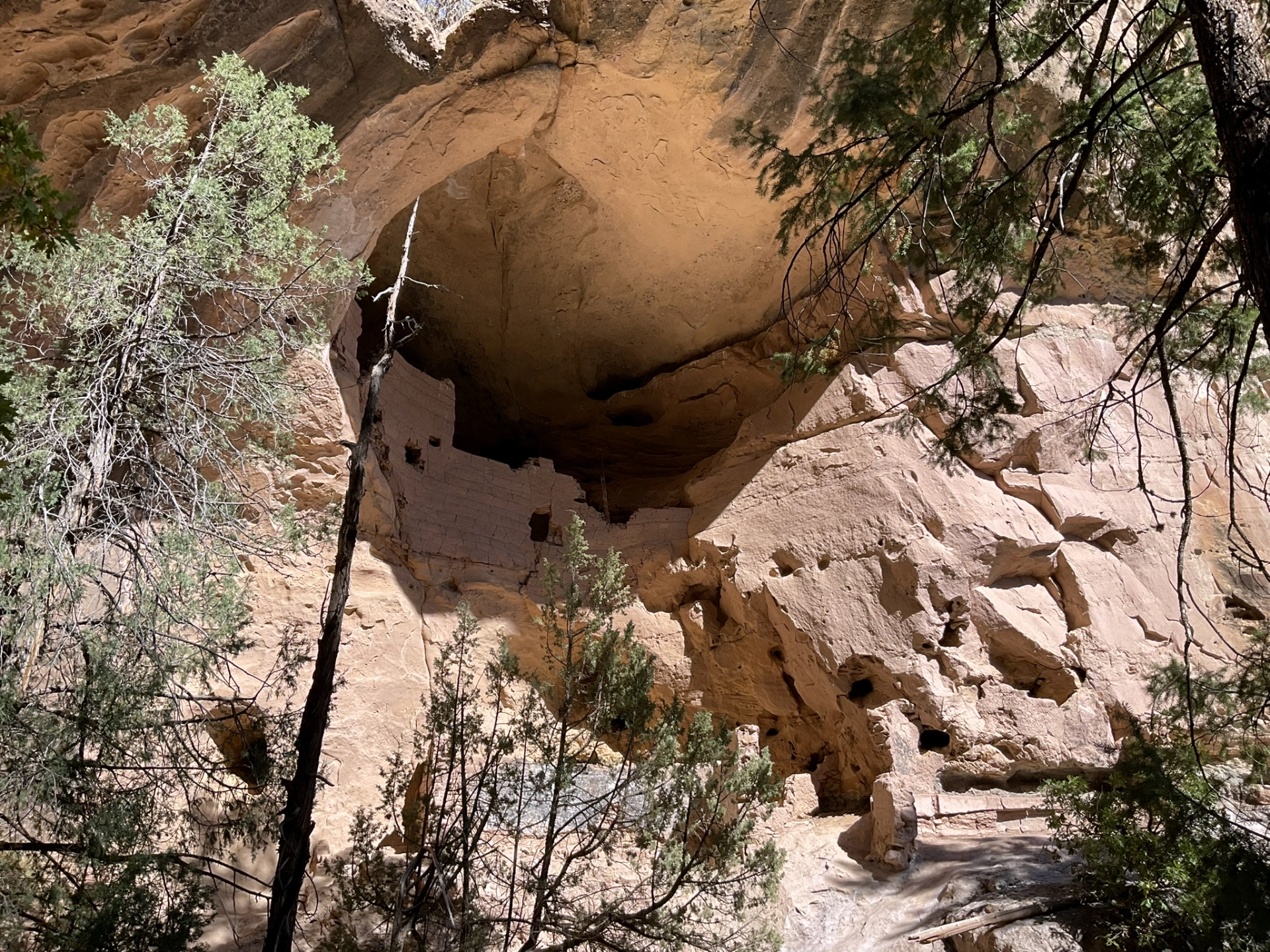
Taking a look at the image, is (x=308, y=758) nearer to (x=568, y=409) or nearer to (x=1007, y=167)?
(x=1007, y=167)

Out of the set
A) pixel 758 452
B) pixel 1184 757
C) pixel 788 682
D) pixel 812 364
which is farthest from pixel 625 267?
pixel 1184 757

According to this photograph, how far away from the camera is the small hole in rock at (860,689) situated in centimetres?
875

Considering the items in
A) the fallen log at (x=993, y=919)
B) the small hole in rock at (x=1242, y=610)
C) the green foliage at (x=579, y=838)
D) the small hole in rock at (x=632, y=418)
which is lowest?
the fallen log at (x=993, y=919)

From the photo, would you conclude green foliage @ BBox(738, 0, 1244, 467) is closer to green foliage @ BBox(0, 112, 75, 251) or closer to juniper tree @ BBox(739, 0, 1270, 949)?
juniper tree @ BBox(739, 0, 1270, 949)

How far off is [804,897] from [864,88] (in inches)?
212

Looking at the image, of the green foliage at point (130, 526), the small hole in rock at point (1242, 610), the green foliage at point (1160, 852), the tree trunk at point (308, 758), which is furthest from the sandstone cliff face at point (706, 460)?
the tree trunk at point (308, 758)

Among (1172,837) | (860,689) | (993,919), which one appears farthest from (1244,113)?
(860,689)

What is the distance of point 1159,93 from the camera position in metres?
5.27

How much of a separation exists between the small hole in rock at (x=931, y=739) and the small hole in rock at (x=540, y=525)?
161 inches

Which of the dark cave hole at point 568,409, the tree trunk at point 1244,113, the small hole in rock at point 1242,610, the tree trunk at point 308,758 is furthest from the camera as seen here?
the dark cave hole at point 568,409

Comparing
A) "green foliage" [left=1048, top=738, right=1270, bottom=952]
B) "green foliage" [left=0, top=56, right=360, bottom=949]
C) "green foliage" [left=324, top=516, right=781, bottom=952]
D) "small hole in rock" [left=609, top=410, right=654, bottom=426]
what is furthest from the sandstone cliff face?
"green foliage" [left=0, top=56, right=360, bottom=949]

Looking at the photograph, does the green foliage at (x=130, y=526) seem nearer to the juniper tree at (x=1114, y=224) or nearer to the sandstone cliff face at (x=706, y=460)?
the sandstone cliff face at (x=706, y=460)

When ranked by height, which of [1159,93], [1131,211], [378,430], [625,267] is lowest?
[1131,211]

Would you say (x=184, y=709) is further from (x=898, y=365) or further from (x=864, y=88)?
(x=898, y=365)
